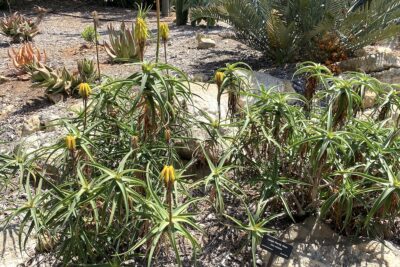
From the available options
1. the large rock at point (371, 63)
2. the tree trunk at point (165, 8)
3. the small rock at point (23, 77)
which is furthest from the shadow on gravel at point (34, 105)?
the tree trunk at point (165, 8)

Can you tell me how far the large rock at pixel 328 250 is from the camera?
2.59 metres

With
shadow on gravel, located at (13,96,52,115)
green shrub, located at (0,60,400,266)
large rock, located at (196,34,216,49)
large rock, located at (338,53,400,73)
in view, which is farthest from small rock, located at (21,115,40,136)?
large rock, located at (338,53,400,73)

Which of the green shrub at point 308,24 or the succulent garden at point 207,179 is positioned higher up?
the green shrub at point 308,24

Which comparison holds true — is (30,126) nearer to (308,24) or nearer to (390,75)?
(308,24)

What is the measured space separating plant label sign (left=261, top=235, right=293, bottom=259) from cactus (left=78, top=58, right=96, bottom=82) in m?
3.12

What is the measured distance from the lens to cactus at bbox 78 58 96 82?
4957mm

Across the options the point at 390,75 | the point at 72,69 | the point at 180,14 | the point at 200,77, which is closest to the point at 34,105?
the point at 72,69

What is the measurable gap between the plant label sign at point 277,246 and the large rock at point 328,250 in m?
0.23

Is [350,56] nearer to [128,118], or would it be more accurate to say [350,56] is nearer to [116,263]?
[128,118]

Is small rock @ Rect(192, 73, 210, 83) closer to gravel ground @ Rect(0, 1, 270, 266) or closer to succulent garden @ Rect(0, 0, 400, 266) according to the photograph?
gravel ground @ Rect(0, 1, 270, 266)

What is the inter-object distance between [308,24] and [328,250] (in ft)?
11.9

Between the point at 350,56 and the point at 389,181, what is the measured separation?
4274 millimetres

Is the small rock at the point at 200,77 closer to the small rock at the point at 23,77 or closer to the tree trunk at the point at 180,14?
the small rock at the point at 23,77

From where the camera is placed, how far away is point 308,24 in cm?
571
